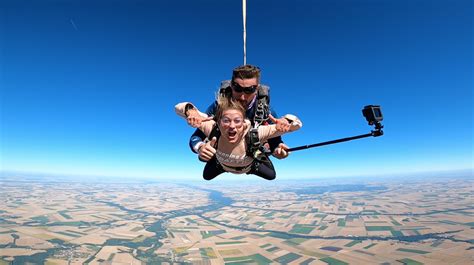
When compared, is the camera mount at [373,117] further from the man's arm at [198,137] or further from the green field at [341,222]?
the green field at [341,222]

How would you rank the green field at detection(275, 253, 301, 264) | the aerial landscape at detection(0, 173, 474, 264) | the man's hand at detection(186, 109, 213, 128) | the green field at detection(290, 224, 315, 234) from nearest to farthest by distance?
the man's hand at detection(186, 109, 213, 128)
the green field at detection(275, 253, 301, 264)
the aerial landscape at detection(0, 173, 474, 264)
the green field at detection(290, 224, 315, 234)

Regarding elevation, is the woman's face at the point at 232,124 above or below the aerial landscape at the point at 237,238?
above

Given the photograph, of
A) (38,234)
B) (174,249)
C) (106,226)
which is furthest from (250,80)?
(106,226)

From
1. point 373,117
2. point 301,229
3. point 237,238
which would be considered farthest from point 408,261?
point 373,117

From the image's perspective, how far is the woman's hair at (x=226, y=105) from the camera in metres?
3.67

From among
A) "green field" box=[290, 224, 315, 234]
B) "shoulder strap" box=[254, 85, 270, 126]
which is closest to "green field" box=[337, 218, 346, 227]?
"green field" box=[290, 224, 315, 234]

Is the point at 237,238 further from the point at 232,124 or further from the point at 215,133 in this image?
the point at 232,124

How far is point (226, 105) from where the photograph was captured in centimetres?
369

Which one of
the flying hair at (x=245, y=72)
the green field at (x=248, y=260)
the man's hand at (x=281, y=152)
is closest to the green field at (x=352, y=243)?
the green field at (x=248, y=260)

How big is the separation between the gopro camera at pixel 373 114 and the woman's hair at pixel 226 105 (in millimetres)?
1670

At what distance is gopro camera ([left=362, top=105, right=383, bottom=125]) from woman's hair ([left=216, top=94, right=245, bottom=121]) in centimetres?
167

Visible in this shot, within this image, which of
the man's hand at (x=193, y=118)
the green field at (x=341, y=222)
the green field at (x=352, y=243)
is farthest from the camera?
the green field at (x=341, y=222)

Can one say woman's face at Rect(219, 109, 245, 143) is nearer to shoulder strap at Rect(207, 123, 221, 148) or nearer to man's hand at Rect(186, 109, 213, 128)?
shoulder strap at Rect(207, 123, 221, 148)

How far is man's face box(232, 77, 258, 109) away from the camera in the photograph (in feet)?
12.2
